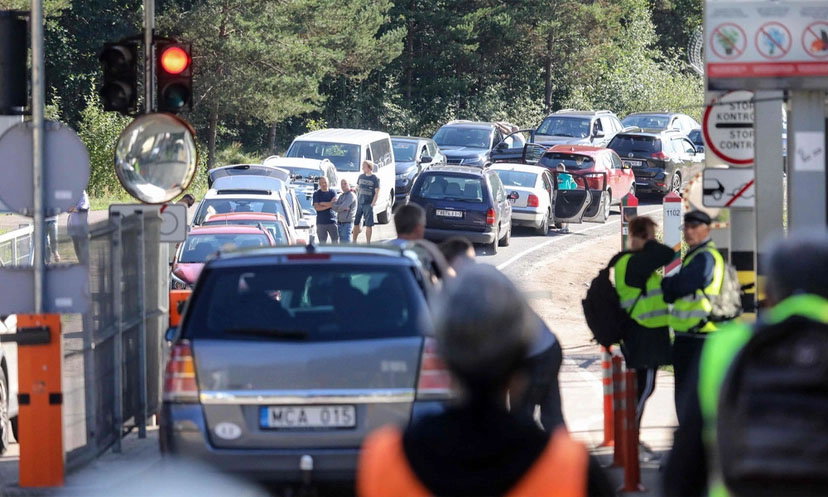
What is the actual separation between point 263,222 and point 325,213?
14.2 ft

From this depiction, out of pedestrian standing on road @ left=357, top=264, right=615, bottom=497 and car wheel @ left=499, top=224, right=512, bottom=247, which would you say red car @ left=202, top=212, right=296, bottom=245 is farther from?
pedestrian standing on road @ left=357, top=264, right=615, bottom=497

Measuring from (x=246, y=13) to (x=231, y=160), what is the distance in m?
9.70

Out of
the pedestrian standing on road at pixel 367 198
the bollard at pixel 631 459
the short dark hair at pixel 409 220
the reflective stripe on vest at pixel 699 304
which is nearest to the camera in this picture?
the bollard at pixel 631 459

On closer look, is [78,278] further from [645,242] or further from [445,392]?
[645,242]

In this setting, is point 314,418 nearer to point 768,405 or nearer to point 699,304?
point 699,304

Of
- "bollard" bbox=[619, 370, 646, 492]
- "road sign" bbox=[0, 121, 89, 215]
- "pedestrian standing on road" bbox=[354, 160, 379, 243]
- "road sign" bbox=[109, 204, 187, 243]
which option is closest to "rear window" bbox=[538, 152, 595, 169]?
"pedestrian standing on road" bbox=[354, 160, 379, 243]

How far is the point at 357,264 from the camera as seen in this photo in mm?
7352

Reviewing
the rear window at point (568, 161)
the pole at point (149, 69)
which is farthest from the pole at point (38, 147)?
the rear window at point (568, 161)

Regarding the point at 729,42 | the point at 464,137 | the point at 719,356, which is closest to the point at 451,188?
the point at 464,137

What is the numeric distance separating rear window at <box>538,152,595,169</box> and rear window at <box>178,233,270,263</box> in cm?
1413

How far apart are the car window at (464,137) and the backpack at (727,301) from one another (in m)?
31.0

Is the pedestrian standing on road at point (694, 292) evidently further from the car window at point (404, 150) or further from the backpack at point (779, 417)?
the car window at point (404, 150)

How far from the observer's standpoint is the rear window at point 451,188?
1007 inches

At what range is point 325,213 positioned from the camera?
2408 cm
